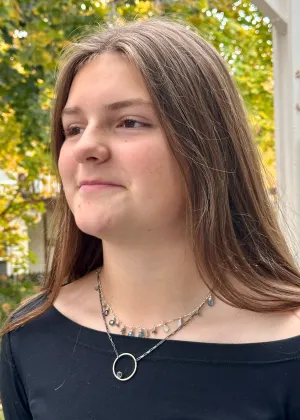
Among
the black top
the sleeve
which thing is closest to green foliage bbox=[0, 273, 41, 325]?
the sleeve

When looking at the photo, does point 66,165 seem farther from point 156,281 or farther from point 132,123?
point 156,281

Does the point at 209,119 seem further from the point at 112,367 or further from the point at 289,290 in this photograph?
the point at 112,367

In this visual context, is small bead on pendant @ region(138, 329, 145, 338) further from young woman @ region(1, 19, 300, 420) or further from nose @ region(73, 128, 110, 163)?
nose @ region(73, 128, 110, 163)

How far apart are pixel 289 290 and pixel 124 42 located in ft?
1.96

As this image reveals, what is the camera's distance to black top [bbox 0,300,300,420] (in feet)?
3.66

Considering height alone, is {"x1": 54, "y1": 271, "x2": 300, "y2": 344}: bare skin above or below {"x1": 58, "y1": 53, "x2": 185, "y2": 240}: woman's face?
below

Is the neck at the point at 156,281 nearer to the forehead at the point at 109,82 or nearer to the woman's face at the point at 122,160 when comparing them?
the woman's face at the point at 122,160

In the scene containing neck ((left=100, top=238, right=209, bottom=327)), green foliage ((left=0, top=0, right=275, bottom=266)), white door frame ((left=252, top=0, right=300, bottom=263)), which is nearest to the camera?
neck ((left=100, top=238, right=209, bottom=327))

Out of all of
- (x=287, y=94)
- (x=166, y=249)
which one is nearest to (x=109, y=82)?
(x=166, y=249)

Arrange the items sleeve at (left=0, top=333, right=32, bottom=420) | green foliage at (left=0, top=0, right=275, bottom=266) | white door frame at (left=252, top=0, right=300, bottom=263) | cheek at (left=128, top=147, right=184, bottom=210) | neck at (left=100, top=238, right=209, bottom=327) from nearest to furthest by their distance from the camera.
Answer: cheek at (left=128, top=147, right=184, bottom=210)
neck at (left=100, top=238, right=209, bottom=327)
sleeve at (left=0, top=333, right=32, bottom=420)
white door frame at (left=252, top=0, right=300, bottom=263)
green foliage at (left=0, top=0, right=275, bottom=266)

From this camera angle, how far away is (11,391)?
1.39m

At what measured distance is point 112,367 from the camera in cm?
124

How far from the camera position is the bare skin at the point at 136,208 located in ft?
3.67

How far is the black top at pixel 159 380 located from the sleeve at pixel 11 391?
2cm
